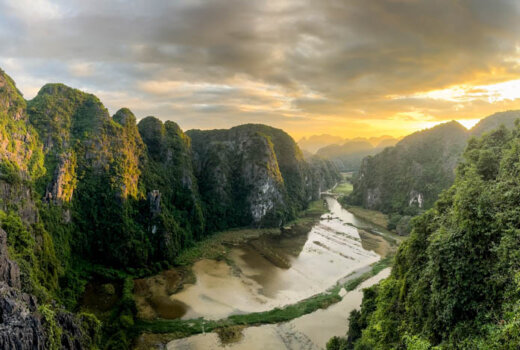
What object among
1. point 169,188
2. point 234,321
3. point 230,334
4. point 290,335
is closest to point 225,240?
point 169,188

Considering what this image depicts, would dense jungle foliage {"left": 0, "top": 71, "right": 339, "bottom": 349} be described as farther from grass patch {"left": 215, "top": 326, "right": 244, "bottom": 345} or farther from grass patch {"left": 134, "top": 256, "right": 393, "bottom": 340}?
grass patch {"left": 215, "top": 326, "right": 244, "bottom": 345}

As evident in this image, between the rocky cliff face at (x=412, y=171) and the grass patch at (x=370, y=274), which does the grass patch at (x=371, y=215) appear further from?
the grass patch at (x=370, y=274)

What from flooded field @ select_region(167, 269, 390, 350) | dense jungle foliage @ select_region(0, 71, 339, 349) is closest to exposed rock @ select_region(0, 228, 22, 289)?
dense jungle foliage @ select_region(0, 71, 339, 349)

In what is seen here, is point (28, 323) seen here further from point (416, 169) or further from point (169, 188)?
point (416, 169)

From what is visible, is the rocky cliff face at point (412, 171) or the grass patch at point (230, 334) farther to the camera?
the rocky cliff face at point (412, 171)

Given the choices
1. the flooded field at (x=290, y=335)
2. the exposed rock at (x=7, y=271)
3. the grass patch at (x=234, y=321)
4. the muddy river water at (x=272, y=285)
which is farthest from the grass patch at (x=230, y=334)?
the exposed rock at (x=7, y=271)

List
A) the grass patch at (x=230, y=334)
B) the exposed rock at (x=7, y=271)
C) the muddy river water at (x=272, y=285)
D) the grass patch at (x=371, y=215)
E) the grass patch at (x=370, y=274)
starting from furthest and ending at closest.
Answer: the grass patch at (x=371, y=215), the grass patch at (x=370, y=274), the muddy river water at (x=272, y=285), the grass patch at (x=230, y=334), the exposed rock at (x=7, y=271)

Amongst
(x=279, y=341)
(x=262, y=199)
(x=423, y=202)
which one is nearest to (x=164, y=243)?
(x=279, y=341)
